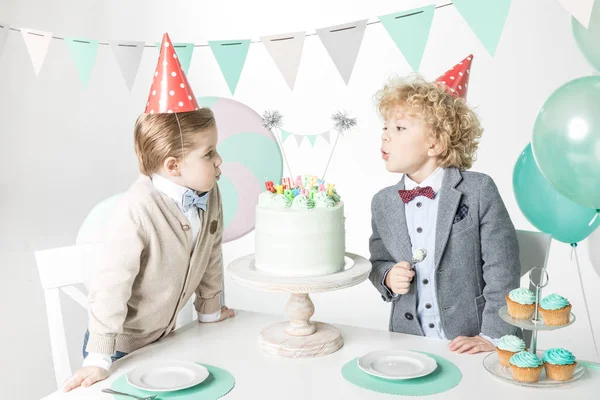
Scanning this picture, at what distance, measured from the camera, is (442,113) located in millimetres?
2018

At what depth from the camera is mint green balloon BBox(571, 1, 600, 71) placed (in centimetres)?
174

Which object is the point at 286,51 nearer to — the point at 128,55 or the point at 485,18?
the point at 128,55

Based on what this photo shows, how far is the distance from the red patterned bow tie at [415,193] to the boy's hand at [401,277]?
0.67 ft

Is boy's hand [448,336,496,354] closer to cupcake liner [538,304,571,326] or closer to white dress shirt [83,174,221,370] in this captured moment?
cupcake liner [538,304,571,326]

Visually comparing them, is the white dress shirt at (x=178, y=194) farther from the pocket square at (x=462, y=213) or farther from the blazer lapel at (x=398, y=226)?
the pocket square at (x=462, y=213)

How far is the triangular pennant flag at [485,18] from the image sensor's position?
6.50 feet

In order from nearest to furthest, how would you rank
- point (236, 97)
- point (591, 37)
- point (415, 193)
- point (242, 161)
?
point (591, 37) < point (415, 193) < point (242, 161) < point (236, 97)

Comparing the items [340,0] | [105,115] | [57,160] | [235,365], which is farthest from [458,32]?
[235,365]

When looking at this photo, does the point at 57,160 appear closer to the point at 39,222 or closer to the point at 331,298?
the point at 39,222

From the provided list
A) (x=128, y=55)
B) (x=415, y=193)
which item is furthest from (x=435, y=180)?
(x=128, y=55)

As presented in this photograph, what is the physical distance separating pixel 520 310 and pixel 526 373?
0.42ft

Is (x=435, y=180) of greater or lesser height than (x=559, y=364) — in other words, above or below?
above

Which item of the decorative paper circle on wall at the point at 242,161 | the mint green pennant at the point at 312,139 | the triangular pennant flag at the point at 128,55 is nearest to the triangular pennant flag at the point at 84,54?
the triangular pennant flag at the point at 128,55

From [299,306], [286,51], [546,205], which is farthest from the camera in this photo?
[286,51]
